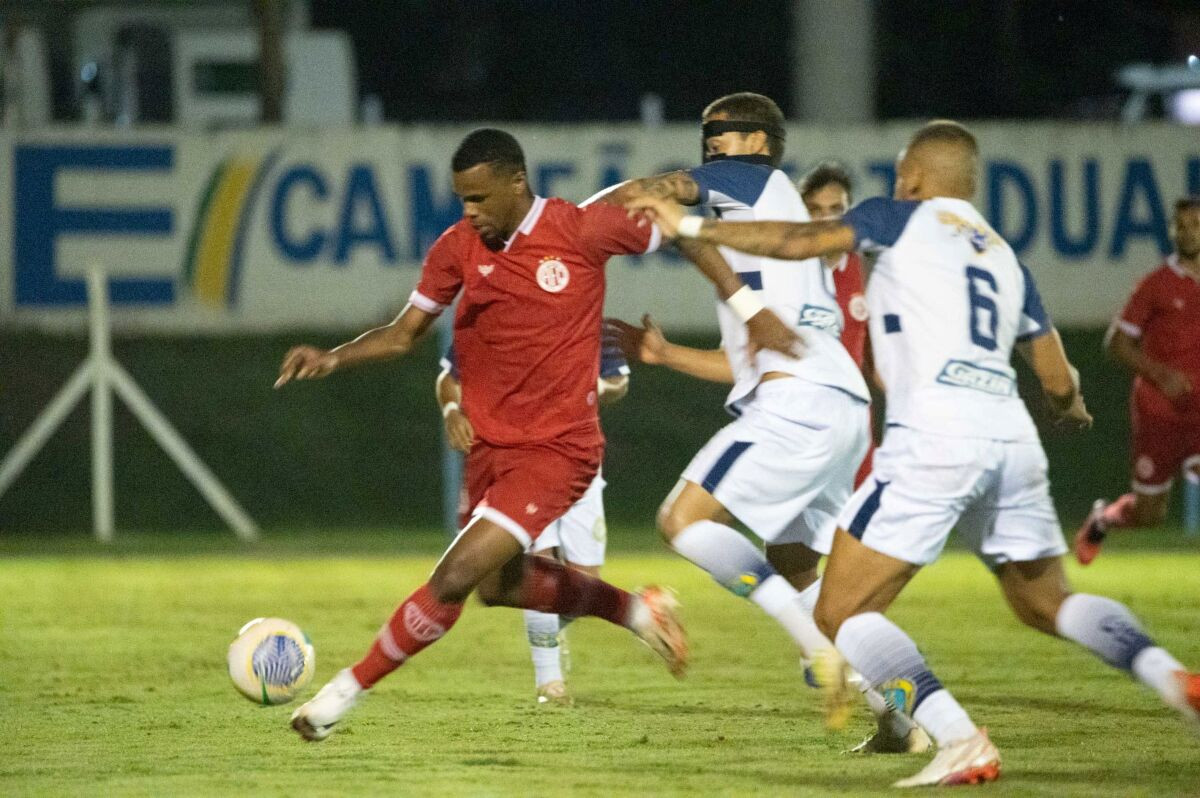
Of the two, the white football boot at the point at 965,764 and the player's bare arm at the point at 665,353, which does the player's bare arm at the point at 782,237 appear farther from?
the white football boot at the point at 965,764

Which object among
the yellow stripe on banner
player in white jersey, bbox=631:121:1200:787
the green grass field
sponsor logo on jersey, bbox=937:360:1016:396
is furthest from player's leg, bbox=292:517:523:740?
the yellow stripe on banner

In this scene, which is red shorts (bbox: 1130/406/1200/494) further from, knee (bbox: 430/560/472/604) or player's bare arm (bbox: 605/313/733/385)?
knee (bbox: 430/560/472/604)

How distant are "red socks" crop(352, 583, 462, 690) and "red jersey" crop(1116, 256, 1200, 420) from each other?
7.00 m

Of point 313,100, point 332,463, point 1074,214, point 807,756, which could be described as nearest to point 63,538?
point 332,463

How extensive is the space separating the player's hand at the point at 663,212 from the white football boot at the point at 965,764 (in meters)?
1.86

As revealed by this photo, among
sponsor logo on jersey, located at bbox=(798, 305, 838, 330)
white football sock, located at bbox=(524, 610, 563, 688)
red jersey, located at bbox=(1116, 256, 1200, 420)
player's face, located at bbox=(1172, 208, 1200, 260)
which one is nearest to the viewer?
Result: sponsor logo on jersey, located at bbox=(798, 305, 838, 330)

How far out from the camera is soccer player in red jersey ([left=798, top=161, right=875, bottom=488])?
9273 mm

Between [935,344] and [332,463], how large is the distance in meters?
12.3

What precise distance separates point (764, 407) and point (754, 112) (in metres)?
1.14

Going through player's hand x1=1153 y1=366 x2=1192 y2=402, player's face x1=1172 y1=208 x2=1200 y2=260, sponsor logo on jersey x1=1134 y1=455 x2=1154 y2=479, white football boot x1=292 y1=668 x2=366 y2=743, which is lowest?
sponsor logo on jersey x1=1134 y1=455 x2=1154 y2=479

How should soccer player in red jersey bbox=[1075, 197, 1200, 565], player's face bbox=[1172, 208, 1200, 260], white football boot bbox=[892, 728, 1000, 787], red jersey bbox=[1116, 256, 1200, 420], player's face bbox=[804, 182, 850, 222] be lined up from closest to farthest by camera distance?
white football boot bbox=[892, 728, 1000, 787] → player's face bbox=[804, 182, 850, 222] → player's face bbox=[1172, 208, 1200, 260] → soccer player in red jersey bbox=[1075, 197, 1200, 565] → red jersey bbox=[1116, 256, 1200, 420]

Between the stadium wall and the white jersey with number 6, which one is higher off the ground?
the white jersey with number 6

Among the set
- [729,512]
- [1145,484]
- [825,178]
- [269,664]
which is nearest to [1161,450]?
[1145,484]

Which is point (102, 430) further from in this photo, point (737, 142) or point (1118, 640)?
point (1118, 640)
